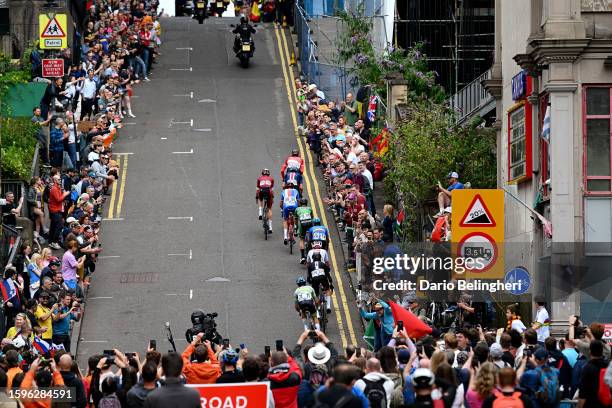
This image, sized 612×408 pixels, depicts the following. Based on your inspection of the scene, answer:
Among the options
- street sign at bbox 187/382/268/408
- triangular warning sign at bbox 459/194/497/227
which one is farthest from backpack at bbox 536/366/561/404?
triangular warning sign at bbox 459/194/497/227

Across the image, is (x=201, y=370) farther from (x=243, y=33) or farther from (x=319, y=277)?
(x=243, y=33)

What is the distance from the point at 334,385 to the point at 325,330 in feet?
55.7

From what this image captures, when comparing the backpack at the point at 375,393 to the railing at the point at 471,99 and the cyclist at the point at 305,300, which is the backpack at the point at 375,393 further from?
the railing at the point at 471,99

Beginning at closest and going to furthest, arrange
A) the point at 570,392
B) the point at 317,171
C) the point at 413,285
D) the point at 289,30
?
the point at 570,392, the point at 413,285, the point at 317,171, the point at 289,30

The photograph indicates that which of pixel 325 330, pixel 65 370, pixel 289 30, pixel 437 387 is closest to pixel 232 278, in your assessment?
pixel 325 330

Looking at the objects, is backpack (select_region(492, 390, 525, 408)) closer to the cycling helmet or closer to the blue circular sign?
the cycling helmet

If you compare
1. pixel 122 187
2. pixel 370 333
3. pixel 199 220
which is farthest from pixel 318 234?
pixel 122 187

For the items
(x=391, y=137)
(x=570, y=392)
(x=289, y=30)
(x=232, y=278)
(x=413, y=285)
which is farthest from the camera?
(x=289, y=30)

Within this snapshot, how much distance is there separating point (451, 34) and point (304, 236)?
2346 centimetres

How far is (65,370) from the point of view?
21094mm

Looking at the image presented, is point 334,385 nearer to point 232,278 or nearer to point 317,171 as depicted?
point 232,278

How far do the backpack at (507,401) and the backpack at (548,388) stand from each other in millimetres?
1625

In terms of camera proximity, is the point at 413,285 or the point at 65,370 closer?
the point at 65,370

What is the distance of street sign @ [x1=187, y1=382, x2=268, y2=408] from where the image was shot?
18922mm
